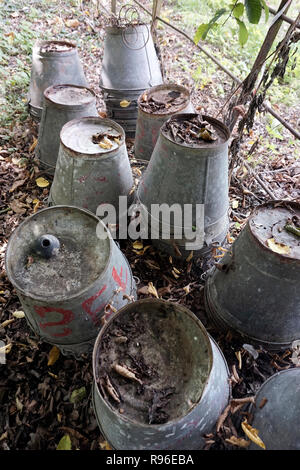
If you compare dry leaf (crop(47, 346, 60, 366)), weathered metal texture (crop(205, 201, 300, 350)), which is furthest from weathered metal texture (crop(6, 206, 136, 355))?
weathered metal texture (crop(205, 201, 300, 350))

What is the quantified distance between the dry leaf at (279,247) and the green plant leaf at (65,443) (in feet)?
5.86

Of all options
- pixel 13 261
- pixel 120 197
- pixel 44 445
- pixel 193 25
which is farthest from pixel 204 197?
pixel 193 25

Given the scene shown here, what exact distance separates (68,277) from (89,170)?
100 centimetres

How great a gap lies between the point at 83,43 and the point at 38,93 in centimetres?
318

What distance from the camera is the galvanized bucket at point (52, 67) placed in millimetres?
3900

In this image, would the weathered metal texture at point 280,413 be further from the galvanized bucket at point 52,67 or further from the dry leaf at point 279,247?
the galvanized bucket at point 52,67

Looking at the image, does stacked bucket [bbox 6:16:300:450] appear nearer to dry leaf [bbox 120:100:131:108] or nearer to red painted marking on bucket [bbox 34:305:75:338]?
red painted marking on bucket [bbox 34:305:75:338]

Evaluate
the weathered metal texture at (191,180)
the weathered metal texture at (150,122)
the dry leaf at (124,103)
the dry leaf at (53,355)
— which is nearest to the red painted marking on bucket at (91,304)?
the dry leaf at (53,355)

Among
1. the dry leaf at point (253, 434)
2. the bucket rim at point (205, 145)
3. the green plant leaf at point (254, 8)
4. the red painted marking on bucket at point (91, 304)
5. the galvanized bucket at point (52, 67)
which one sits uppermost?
the green plant leaf at point (254, 8)

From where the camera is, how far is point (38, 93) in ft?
13.6

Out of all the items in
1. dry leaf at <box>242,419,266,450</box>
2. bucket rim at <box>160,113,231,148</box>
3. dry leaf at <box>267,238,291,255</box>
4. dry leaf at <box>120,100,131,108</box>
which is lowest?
dry leaf at <box>242,419,266,450</box>

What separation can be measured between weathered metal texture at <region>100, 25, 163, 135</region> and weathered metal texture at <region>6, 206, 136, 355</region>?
2.59 metres

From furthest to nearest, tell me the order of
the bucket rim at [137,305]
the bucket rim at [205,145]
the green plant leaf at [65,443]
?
the bucket rim at [205,145] < the green plant leaf at [65,443] < the bucket rim at [137,305]

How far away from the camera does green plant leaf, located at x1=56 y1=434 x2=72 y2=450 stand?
205 centimetres
